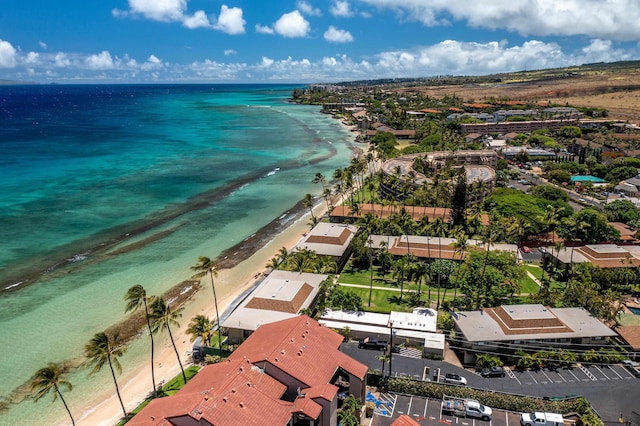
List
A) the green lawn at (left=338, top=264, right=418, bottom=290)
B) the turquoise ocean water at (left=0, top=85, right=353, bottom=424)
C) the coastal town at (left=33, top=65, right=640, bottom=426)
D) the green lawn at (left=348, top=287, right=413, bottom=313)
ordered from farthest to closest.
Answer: the green lawn at (left=338, top=264, right=418, bottom=290), the green lawn at (left=348, top=287, right=413, bottom=313), the turquoise ocean water at (left=0, top=85, right=353, bottom=424), the coastal town at (left=33, top=65, right=640, bottom=426)

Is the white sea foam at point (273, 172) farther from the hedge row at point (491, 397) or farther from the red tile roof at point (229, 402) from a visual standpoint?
the red tile roof at point (229, 402)

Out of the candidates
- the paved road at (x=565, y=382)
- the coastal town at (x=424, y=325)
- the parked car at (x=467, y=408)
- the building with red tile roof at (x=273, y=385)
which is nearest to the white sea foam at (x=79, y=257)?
the coastal town at (x=424, y=325)

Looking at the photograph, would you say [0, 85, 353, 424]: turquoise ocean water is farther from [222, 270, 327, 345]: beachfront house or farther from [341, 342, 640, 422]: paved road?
[341, 342, 640, 422]: paved road

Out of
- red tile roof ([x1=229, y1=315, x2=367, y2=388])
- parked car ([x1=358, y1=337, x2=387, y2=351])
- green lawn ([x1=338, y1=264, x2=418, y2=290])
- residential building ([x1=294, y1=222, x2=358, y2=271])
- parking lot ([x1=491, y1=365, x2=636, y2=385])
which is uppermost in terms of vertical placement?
red tile roof ([x1=229, y1=315, x2=367, y2=388])

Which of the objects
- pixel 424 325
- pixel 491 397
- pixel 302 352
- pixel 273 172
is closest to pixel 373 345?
pixel 424 325

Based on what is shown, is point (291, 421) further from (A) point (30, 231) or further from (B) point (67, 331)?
(A) point (30, 231)

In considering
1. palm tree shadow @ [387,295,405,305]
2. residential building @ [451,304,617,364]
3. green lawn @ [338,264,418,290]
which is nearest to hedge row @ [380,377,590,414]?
residential building @ [451,304,617,364]
